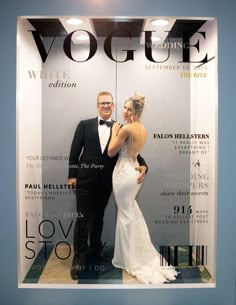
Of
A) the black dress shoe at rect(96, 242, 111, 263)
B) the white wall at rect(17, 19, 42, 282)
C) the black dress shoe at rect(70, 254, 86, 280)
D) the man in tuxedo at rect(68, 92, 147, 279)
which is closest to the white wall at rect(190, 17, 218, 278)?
the man in tuxedo at rect(68, 92, 147, 279)

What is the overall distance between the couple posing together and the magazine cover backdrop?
58 millimetres

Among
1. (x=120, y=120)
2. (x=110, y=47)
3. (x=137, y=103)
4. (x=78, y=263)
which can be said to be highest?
(x=110, y=47)

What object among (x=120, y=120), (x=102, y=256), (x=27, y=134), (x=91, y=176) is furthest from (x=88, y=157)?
(x=102, y=256)

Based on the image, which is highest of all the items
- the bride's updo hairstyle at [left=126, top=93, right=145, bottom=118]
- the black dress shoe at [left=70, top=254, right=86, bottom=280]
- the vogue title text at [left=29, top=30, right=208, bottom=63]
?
the vogue title text at [left=29, top=30, right=208, bottom=63]

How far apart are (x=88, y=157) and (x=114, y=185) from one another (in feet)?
1.04

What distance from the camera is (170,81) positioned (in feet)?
8.55

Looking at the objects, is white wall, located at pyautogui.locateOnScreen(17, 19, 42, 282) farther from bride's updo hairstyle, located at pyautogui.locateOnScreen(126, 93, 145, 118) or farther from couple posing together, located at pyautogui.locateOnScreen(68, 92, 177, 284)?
bride's updo hairstyle, located at pyautogui.locateOnScreen(126, 93, 145, 118)

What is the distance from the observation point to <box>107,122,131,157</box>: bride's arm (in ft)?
8.52

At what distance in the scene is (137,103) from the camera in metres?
2.61

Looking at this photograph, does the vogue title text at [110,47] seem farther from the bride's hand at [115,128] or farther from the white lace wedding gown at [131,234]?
the white lace wedding gown at [131,234]

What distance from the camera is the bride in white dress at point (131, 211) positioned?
260 cm

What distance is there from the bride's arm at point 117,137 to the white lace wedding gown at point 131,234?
58 mm

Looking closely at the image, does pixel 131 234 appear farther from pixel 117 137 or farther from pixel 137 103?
pixel 137 103
